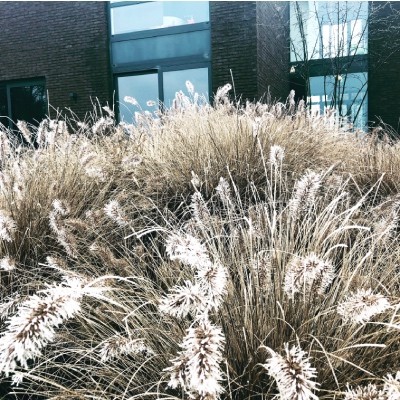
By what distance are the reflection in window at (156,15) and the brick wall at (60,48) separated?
1.23ft

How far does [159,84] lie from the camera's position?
11000 millimetres

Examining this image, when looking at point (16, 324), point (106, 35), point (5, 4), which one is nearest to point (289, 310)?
point (16, 324)

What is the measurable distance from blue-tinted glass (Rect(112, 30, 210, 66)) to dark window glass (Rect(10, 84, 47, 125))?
254 cm

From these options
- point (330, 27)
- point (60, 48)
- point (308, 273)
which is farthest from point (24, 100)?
point (308, 273)

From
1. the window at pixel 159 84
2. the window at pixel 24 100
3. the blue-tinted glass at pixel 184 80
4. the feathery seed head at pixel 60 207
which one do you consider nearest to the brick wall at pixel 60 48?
the window at pixel 24 100

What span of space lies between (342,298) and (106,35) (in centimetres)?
1120

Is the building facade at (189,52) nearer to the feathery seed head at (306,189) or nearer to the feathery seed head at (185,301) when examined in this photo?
the feathery seed head at (306,189)

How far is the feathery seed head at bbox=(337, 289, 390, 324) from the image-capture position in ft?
3.18

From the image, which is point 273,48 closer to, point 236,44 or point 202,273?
point 236,44

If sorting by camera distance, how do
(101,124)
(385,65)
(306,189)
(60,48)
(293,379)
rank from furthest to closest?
1. (60,48)
2. (385,65)
3. (101,124)
4. (306,189)
5. (293,379)

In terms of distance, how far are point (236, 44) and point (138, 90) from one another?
274 centimetres

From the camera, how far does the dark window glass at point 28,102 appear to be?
12641 millimetres

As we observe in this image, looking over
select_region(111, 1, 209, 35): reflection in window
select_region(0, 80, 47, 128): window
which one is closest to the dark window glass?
select_region(0, 80, 47, 128): window

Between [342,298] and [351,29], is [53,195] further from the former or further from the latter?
[351,29]
